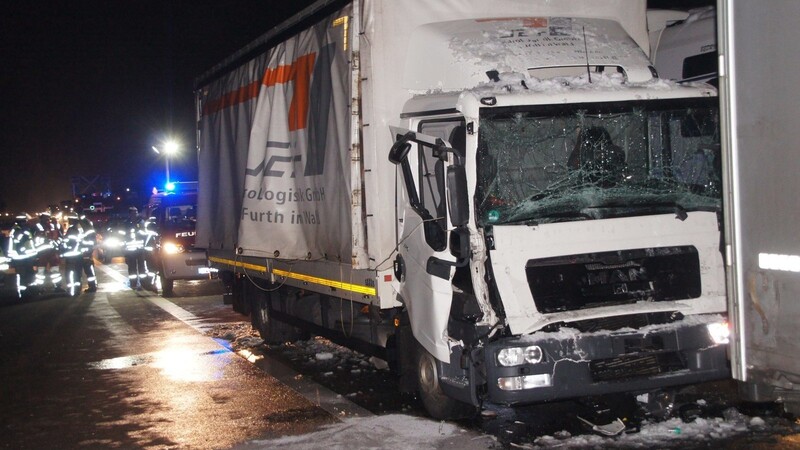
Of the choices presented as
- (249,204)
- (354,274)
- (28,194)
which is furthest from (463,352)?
(28,194)

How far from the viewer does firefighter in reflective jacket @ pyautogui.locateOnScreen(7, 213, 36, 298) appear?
769 inches

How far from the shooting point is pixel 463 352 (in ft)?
20.8

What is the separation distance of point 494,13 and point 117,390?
546cm

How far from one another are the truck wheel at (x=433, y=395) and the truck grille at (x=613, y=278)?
4.31 ft

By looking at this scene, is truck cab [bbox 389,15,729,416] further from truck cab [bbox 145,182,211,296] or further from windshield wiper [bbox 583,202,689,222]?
truck cab [bbox 145,182,211,296]

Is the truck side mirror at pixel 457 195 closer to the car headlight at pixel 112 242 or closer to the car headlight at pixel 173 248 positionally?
the car headlight at pixel 173 248

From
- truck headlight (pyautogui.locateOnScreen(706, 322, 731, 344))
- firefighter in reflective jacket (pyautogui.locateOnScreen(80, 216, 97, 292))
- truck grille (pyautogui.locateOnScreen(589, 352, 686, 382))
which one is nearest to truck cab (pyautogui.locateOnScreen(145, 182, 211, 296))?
firefighter in reflective jacket (pyautogui.locateOnScreen(80, 216, 97, 292))

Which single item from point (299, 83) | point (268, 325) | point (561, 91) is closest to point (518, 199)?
point (561, 91)

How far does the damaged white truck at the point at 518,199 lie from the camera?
6.14 metres

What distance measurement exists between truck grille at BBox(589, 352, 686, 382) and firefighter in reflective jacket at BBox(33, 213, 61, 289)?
17.2 meters

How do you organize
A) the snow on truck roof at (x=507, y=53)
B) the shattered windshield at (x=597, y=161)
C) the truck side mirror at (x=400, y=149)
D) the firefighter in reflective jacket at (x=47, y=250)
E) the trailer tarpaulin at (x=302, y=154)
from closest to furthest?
1. the shattered windshield at (x=597, y=161)
2. the truck side mirror at (x=400, y=149)
3. the snow on truck roof at (x=507, y=53)
4. the trailer tarpaulin at (x=302, y=154)
5. the firefighter in reflective jacket at (x=47, y=250)

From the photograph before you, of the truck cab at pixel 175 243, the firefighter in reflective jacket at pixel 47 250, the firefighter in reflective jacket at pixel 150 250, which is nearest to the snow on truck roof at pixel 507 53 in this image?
the truck cab at pixel 175 243

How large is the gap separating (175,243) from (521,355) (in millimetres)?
12791

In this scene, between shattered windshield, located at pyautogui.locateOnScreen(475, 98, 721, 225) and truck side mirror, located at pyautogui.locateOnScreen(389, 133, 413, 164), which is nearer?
shattered windshield, located at pyautogui.locateOnScreen(475, 98, 721, 225)
